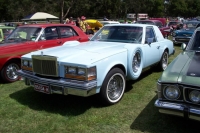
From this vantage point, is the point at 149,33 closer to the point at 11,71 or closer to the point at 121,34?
the point at 121,34

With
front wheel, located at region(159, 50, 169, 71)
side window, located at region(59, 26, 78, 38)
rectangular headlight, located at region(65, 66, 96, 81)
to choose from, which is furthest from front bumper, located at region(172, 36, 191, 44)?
rectangular headlight, located at region(65, 66, 96, 81)

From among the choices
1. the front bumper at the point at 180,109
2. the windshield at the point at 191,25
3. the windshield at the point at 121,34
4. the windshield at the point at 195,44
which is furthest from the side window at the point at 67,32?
the windshield at the point at 191,25

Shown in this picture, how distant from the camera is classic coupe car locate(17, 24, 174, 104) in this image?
3.81 meters

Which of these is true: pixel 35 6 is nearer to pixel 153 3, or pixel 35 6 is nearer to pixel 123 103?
pixel 153 3

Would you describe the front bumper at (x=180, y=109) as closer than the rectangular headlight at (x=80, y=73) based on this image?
Yes

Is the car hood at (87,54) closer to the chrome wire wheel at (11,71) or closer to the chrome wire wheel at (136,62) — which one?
the chrome wire wheel at (136,62)

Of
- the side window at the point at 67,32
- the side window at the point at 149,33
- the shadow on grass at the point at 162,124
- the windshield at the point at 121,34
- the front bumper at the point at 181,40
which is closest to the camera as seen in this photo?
the shadow on grass at the point at 162,124

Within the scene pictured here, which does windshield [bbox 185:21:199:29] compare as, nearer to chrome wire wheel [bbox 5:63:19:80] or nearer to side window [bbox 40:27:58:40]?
side window [bbox 40:27:58:40]

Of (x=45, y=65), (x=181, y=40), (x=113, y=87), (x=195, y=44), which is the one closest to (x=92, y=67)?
(x=113, y=87)

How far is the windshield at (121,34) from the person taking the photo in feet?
17.7

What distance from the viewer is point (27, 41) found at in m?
6.50

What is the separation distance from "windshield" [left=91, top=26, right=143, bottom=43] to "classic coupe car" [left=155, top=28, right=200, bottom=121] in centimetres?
203

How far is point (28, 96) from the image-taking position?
5.02 meters

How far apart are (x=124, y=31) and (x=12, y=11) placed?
169 feet
